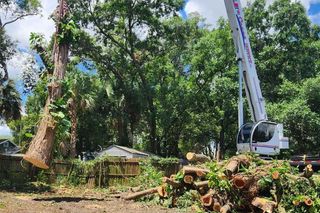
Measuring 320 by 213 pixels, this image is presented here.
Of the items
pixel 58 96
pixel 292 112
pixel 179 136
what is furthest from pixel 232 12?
pixel 179 136

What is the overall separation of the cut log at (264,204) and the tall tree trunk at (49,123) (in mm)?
5825

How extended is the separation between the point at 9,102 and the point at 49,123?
1095cm

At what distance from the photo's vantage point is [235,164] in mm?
9961

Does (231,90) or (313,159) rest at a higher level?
(231,90)

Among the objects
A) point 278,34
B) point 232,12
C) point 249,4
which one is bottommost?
point 232,12

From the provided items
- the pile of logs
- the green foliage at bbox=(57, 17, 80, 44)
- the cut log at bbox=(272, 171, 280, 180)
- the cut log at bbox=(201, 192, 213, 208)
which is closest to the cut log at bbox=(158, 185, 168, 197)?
the pile of logs

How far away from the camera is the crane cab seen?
622 inches

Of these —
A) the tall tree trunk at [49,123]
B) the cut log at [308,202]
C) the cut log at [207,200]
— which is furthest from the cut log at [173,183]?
the tall tree trunk at [49,123]

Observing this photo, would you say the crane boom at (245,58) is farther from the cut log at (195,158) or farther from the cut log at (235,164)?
the cut log at (235,164)

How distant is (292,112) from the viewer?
25953 mm

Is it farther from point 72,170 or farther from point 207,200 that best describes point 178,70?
point 207,200

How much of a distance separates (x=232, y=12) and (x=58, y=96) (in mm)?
7572

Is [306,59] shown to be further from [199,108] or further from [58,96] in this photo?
[58,96]

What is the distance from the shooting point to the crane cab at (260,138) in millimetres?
15805
